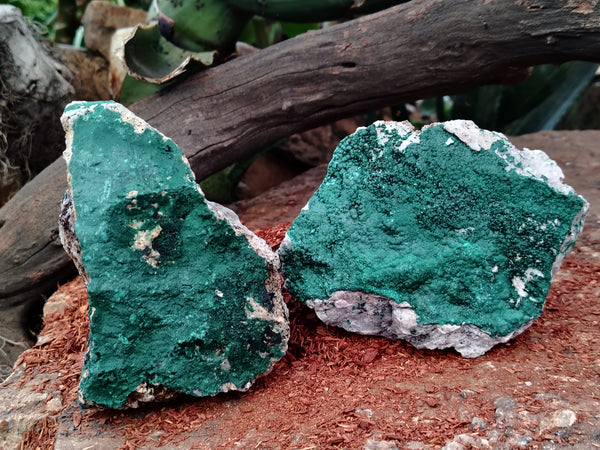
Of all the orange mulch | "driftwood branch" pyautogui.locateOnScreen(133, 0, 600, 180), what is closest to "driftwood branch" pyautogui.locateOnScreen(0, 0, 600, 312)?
"driftwood branch" pyautogui.locateOnScreen(133, 0, 600, 180)

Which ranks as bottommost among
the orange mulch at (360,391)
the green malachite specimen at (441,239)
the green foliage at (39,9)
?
the orange mulch at (360,391)

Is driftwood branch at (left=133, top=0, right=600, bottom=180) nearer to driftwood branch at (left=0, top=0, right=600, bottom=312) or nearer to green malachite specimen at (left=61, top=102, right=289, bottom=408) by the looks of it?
driftwood branch at (left=0, top=0, right=600, bottom=312)

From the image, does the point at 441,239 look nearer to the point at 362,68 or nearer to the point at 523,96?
the point at 362,68

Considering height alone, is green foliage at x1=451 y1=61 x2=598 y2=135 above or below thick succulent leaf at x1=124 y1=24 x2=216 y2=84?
below

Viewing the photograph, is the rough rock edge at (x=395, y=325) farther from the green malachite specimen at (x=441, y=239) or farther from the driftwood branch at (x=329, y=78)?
the driftwood branch at (x=329, y=78)

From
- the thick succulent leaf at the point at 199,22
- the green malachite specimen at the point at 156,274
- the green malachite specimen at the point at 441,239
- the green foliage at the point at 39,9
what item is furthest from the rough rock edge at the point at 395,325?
the green foliage at the point at 39,9

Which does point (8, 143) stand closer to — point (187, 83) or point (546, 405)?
point (187, 83)
